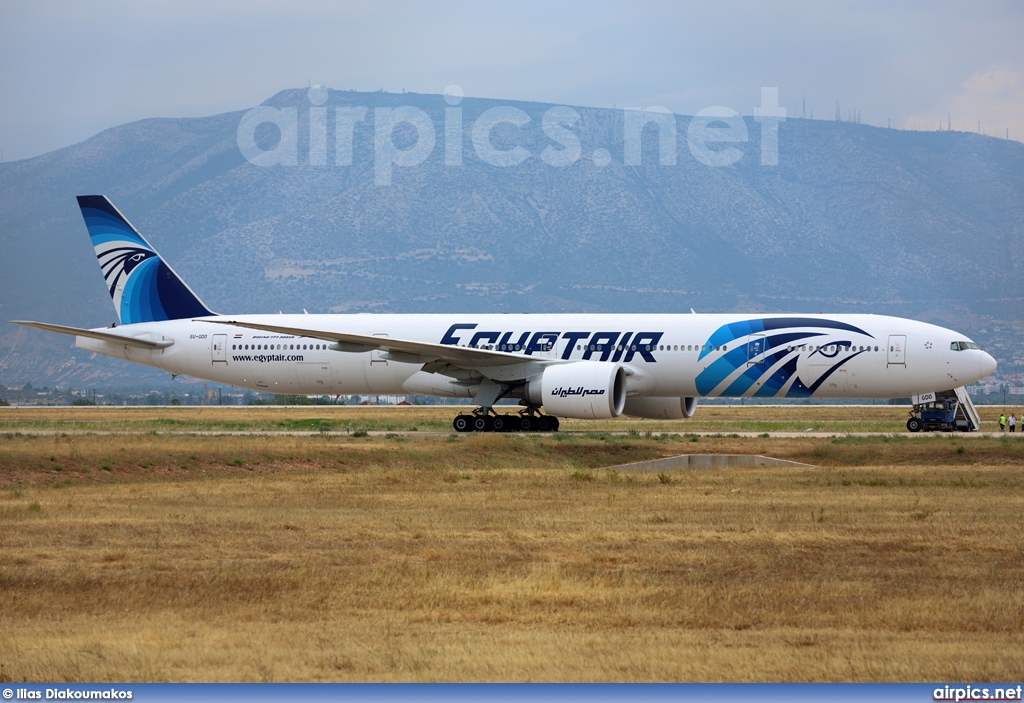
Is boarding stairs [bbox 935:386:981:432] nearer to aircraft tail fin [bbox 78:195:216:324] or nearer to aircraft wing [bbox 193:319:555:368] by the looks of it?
aircraft wing [bbox 193:319:555:368]

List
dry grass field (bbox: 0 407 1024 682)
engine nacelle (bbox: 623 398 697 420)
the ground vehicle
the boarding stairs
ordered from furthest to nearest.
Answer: the ground vehicle
the boarding stairs
engine nacelle (bbox: 623 398 697 420)
dry grass field (bbox: 0 407 1024 682)

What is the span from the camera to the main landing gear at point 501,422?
34.8 meters

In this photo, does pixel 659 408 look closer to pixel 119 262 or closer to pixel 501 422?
pixel 501 422

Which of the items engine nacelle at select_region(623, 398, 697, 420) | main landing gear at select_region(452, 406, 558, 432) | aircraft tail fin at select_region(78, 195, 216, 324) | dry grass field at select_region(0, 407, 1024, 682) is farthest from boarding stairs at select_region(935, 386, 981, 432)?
aircraft tail fin at select_region(78, 195, 216, 324)

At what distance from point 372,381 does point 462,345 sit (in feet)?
9.72

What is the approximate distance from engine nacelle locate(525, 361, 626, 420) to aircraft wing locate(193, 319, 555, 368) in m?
1.49

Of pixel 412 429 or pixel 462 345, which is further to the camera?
pixel 412 429

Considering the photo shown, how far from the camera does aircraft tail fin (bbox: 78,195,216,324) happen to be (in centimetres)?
3972

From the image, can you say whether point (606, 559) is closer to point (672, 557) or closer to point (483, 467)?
point (672, 557)

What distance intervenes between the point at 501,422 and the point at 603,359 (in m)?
3.36

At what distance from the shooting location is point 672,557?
534 inches

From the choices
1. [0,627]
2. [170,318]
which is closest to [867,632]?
[0,627]

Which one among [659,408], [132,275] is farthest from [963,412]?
[132,275]

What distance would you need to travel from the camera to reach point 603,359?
3400cm
